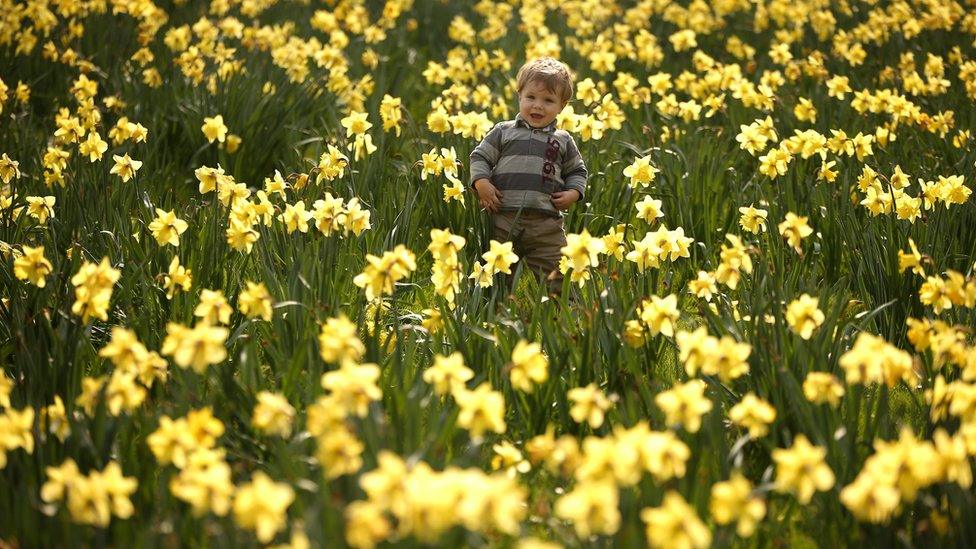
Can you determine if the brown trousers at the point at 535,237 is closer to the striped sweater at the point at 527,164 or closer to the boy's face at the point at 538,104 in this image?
the striped sweater at the point at 527,164

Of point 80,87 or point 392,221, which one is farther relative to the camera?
point 80,87

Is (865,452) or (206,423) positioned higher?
(206,423)

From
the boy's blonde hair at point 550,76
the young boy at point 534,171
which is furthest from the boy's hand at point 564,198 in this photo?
the boy's blonde hair at point 550,76

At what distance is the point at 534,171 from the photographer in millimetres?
3871

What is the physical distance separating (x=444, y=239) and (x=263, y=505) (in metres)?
1.30

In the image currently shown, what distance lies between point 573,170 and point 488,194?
0.38 m

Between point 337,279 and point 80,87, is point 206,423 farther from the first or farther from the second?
point 80,87

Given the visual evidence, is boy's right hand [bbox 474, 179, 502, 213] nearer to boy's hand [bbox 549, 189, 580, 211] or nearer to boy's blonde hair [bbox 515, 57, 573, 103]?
boy's hand [bbox 549, 189, 580, 211]

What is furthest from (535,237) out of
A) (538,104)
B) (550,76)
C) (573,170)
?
(550,76)

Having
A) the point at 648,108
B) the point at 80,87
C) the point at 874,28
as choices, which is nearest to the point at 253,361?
the point at 80,87

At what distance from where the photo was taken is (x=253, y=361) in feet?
8.46

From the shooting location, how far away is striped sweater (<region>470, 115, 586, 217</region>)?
3873 millimetres

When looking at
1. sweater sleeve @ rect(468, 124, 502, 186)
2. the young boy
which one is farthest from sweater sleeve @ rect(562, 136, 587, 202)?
sweater sleeve @ rect(468, 124, 502, 186)

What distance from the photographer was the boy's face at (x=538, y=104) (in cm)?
384
